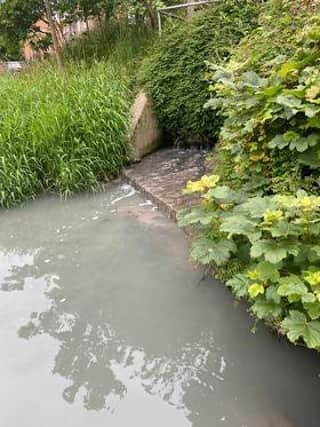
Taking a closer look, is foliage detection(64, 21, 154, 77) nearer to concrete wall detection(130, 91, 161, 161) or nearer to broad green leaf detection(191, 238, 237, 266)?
concrete wall detection(130, 91, 161, 161)

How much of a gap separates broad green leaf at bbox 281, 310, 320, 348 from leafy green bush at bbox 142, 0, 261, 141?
3269mm

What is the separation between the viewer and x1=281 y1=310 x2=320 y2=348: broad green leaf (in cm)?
157

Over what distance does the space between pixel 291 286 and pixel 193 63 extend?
363 cm

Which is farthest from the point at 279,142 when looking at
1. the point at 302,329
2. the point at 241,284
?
the point at 302,329

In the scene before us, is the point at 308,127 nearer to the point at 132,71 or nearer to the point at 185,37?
the point at 185,37

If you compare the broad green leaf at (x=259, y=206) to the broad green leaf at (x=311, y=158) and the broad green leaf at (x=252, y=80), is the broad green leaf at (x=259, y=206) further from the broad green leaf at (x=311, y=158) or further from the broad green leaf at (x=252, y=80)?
the broad green leaf at (x=252, y=80)

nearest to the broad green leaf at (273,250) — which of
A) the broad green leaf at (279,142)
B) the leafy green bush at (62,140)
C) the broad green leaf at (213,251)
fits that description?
the broad green leaf at (213,251)

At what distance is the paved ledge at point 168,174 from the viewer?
3.73 meters

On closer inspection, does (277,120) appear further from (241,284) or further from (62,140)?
(62,140)

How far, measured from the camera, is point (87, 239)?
11.5 feet

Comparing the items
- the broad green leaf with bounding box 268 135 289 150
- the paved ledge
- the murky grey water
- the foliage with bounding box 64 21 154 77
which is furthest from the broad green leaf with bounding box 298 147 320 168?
the foliage with bounding box 64 21 154 77

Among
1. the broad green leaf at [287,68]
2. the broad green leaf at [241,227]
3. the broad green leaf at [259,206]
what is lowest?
the broad green leaf at [241,227]

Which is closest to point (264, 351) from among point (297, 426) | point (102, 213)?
point (297, 426)

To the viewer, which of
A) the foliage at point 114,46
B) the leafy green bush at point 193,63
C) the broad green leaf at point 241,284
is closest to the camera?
the broad green leaf at point 241,284
